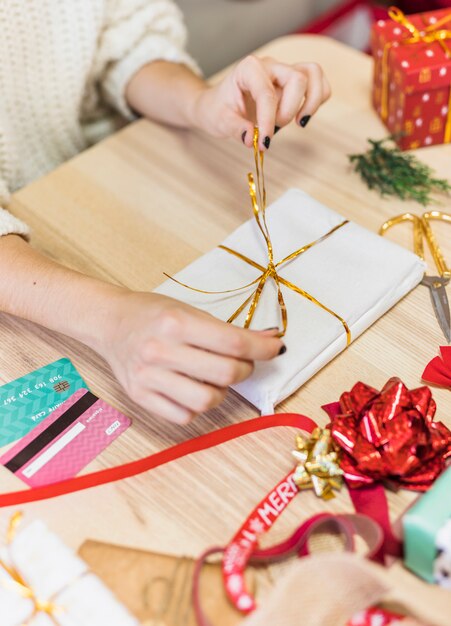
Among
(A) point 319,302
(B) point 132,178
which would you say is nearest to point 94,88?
(B) point 132,178

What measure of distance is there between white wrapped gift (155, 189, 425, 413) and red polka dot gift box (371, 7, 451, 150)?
235mm

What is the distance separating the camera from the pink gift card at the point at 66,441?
2.23ft

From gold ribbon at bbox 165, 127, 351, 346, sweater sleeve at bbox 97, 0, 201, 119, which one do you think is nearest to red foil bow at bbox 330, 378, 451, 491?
gold ribbon at bbox 165, 127, 351, 346

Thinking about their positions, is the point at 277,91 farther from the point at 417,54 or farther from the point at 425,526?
the point at 425,526

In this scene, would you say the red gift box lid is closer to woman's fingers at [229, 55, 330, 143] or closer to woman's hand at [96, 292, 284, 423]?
woman's fingers at [229, 55, 330, 143]

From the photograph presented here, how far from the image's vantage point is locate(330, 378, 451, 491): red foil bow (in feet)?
2.04

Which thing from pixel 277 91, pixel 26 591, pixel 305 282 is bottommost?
pixel 26 591

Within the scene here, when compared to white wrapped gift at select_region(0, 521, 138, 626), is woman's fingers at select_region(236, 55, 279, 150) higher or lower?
higher

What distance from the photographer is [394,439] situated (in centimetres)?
62

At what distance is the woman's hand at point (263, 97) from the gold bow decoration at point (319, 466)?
0.39 metres

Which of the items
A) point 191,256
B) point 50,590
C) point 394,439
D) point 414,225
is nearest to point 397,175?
point 414,225

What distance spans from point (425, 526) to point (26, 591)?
35 centimetres

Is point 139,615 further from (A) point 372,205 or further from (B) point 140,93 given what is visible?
(B) point 140,93

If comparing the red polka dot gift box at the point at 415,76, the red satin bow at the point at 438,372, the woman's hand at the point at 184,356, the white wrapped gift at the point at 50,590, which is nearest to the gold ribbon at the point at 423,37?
the red polka dot gift box at the point at 415,76
